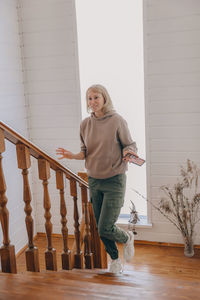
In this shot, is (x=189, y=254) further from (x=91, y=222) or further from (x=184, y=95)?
(x=184, y=95)

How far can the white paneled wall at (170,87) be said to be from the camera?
3473 mm

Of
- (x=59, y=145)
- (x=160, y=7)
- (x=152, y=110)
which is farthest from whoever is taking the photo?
(x=59, y=145)

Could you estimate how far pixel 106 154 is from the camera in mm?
2236

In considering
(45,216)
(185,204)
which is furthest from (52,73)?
(45,216)

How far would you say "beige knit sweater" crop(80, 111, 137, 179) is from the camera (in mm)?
2230

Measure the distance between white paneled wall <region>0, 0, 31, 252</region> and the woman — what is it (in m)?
1.64

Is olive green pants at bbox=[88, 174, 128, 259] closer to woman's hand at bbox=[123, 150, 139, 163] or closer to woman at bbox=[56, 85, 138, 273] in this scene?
woman at bbox=[56, 85, 138, 273]

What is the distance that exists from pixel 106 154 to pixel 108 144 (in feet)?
0.24

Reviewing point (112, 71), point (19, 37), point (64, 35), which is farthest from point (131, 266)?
point (19, 37)

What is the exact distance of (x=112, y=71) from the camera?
12.6 feet

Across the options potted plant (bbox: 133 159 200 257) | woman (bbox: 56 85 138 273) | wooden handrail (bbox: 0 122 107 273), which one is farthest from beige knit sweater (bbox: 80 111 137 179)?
potted plant (bbox: 133 159 200 257)

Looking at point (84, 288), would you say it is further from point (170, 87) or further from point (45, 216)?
point (170, 87)

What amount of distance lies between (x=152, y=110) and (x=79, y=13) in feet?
4.86

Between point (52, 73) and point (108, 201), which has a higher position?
point (52, 73)
